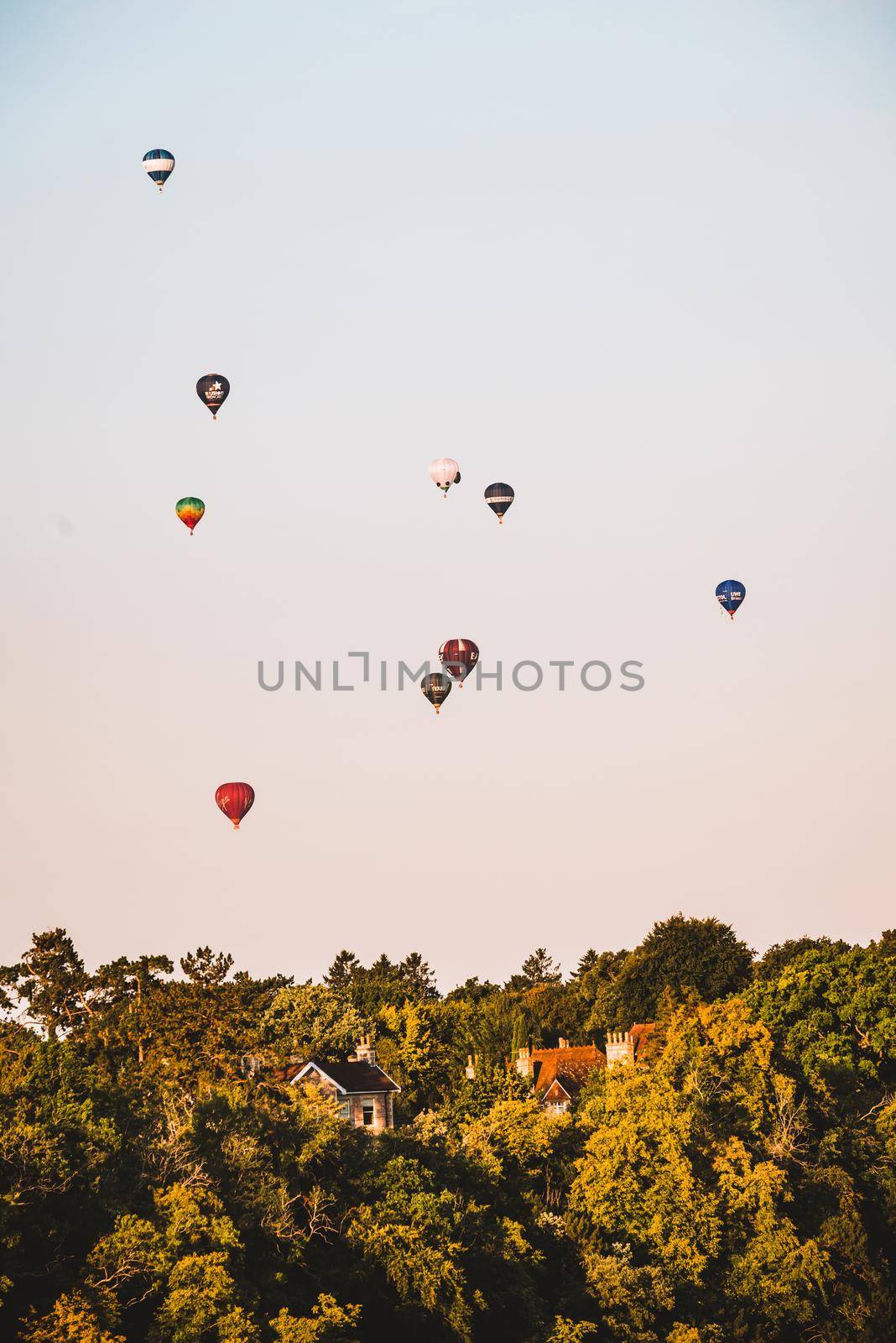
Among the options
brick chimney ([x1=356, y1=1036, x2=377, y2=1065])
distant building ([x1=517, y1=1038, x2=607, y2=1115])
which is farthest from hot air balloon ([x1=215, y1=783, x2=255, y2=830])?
distant building ([x1=517, y1=1038, x2=607, y2=1115])

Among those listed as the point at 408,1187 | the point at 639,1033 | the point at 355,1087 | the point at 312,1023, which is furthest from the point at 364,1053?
the point at 408,1187

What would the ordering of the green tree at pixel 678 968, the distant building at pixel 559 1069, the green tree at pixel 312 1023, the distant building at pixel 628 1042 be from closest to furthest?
the green tree at pixel 312 1023 → the distant building at pixel 559 1069 → the distant building at pixel 628 1042 → the green tree at pixel 678 968

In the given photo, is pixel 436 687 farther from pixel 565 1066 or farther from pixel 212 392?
pixel 565 1066

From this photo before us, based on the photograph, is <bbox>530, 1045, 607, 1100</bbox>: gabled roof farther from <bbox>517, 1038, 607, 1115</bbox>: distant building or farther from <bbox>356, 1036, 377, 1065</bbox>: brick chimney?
<bbox>356, 1036, 377, 1065</bbox>: brick chimney

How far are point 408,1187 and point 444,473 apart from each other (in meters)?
33.6

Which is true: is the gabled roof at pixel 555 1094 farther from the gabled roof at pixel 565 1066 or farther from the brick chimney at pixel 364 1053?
the brick chimney at pixel 364 1053

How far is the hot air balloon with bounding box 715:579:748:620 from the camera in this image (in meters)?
77.4

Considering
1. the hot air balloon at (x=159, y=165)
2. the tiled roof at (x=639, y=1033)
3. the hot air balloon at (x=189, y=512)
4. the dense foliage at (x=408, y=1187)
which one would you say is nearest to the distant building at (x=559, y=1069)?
the tiled roof at (x=639, y=1033)

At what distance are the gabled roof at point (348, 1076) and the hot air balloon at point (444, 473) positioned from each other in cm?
→ 2338

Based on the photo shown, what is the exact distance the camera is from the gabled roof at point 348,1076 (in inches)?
2894

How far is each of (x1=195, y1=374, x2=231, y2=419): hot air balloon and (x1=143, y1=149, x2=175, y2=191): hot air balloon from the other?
26.2 ft

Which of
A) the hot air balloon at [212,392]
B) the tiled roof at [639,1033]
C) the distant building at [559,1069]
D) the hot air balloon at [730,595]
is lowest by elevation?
the distant building at [559,1069]

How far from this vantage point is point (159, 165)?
74.7m

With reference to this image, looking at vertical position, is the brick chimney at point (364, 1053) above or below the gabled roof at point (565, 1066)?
below
